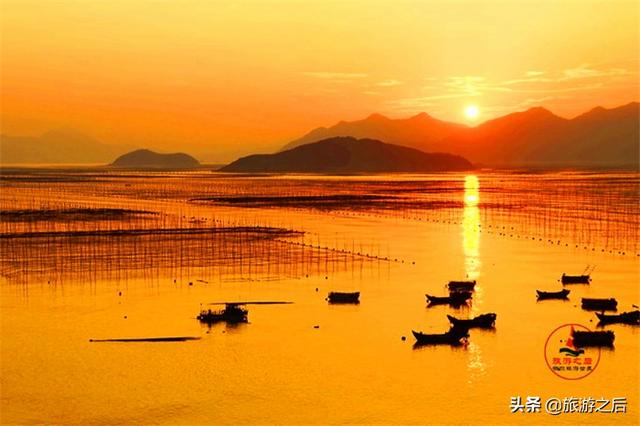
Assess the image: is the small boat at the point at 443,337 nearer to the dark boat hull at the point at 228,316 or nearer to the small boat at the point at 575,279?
the dark boat hull at the point at 228,316

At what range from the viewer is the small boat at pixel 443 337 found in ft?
132

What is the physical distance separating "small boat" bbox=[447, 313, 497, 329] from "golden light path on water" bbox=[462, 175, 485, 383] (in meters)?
2.58

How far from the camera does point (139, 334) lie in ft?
138

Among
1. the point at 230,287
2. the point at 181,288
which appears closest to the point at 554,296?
the point at 230,287

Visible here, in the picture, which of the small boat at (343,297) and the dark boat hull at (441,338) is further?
the small boat at (343,297)

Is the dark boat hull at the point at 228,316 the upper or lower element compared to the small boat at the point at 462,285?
lower

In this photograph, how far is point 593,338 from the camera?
39844 mm

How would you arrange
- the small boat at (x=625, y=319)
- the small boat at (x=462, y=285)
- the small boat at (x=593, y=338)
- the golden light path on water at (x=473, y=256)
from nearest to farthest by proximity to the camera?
the golden light path on water at (x=473, y=256)
the small boat at (x=593, y=338)
the small boat at (x=625, y=319)
the small boat at (x=462, y=285)

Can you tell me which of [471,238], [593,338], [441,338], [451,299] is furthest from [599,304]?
[471,238]

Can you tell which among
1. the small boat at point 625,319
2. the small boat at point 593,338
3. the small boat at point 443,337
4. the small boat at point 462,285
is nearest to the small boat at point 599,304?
the small boat at point 625,319

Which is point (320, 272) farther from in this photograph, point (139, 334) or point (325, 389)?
point (325, 389)

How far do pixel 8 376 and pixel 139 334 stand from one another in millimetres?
8150

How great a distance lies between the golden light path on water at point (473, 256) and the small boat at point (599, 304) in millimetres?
7220

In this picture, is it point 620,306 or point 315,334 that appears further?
point 620,306
